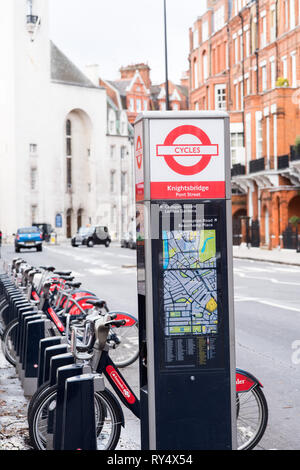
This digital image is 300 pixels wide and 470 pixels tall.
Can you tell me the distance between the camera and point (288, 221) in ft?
145

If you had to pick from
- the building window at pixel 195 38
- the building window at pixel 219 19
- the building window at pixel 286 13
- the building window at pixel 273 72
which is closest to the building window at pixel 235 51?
the building window at pixel 219 19

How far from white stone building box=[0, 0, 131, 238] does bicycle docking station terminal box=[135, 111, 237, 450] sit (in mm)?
85196

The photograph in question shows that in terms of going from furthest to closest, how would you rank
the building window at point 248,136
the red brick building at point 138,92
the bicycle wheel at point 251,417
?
1. the red brick building at point 138,92
2. the building window at point 248,136
3. the bicycle wheel at point 251,417

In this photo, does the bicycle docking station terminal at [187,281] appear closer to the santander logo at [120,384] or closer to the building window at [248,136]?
the santander logo at [120,384]

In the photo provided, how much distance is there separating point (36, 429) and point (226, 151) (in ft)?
7.74

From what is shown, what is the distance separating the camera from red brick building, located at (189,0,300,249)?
44.6m

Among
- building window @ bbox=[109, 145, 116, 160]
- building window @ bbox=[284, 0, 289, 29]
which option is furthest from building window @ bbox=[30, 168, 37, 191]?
building window @ bbox=[284, 0, 289, 29]

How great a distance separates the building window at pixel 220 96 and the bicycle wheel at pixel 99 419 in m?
54.3

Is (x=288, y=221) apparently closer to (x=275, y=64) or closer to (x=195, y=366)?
(x=275, y=64)

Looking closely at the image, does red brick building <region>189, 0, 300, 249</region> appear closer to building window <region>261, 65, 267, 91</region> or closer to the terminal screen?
building window <region>261, 65, 267, 91</region>

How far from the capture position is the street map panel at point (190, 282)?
209 inches

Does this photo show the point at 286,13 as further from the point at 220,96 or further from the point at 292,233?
the point at 220,96

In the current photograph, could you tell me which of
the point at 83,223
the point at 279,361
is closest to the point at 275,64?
the point at 279,361

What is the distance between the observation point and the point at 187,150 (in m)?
5.24
